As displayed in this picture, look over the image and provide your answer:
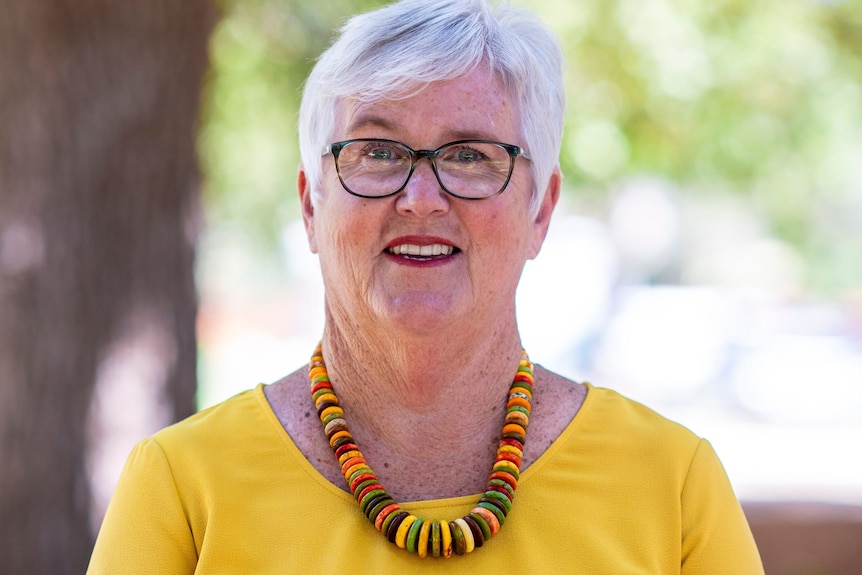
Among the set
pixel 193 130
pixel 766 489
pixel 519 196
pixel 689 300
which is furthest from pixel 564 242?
pixel 519 196

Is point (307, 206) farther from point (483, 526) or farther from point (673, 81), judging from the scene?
point (673, 81)

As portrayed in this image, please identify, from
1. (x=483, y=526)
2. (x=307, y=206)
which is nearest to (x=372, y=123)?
(x=307, y=206)

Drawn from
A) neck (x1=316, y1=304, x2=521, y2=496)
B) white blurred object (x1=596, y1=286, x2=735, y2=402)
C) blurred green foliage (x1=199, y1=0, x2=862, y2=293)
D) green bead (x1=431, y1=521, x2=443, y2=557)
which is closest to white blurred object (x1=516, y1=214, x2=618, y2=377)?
white blurred object (x1=596, y1=286, x2=735, y2=402)

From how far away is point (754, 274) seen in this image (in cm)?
3144

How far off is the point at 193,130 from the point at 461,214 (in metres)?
2.53

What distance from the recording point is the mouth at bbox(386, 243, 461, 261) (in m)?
2.00

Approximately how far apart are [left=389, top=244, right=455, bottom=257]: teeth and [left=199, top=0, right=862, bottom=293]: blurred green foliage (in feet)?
18.3

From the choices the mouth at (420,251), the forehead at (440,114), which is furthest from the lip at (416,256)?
the forehead at (440,114)

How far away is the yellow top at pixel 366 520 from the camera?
1954mm

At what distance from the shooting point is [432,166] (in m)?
1.98

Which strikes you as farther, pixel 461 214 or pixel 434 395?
pixel 434 395

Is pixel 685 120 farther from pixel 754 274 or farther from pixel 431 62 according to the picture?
pixel 754 274

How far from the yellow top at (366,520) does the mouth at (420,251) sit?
522 millimetres

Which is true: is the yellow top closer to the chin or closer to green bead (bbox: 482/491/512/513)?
green bead (bbox: 482/491/512/513)
